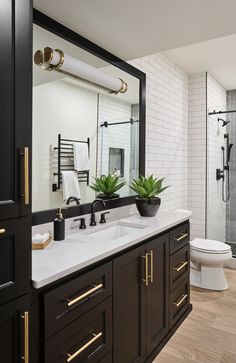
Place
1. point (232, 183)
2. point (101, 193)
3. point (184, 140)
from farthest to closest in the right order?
point (232, 183) → point (184, 140) → point (101, 193)

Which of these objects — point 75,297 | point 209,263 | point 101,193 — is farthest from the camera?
point 209,263

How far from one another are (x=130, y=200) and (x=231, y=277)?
188 cm

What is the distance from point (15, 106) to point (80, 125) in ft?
3.54

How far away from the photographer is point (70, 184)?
200cm

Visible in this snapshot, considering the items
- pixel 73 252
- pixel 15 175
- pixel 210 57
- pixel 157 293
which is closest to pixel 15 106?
pixel 15 175

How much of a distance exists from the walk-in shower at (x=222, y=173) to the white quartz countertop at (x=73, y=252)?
2293 mm

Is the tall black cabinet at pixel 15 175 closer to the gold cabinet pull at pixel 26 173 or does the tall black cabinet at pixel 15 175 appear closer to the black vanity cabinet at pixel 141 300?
the gold cabinet pull at pixel 26 173

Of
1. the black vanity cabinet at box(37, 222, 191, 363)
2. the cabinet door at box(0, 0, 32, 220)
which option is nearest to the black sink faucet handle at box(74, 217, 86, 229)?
the black vanity cabinet at box(37, 222, 191, 363)

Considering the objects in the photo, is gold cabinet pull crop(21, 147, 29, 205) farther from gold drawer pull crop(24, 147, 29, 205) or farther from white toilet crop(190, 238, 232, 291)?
white toilet crop(190, 238, 232, 291)

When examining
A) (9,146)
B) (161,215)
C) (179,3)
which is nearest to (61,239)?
(9,146)

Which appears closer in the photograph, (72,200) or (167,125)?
(72,200)

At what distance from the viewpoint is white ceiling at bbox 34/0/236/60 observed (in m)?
1.61

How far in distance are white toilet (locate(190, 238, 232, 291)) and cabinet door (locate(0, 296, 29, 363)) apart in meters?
2.40

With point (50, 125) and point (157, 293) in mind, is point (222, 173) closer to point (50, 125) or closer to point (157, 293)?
point (157, 293)
